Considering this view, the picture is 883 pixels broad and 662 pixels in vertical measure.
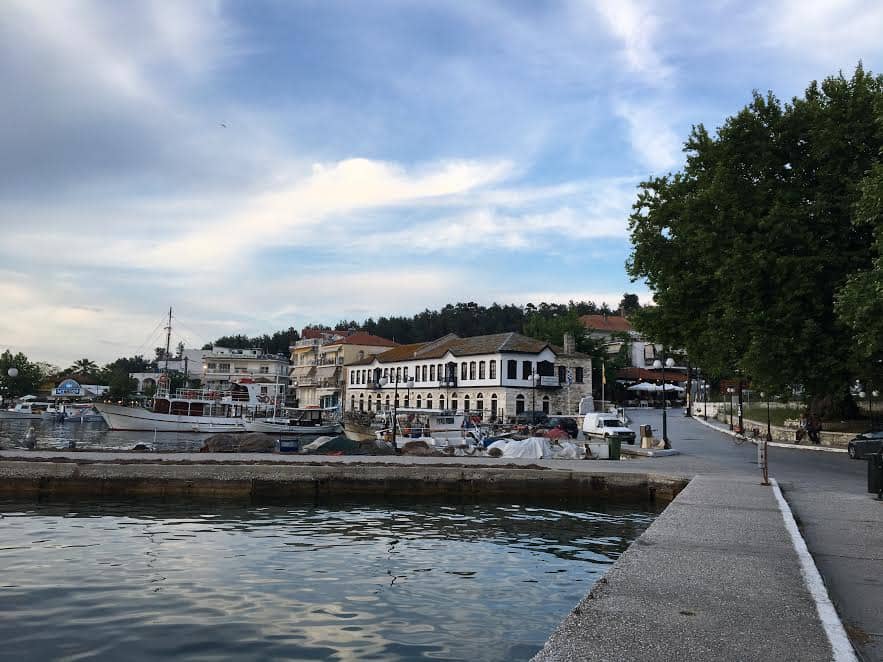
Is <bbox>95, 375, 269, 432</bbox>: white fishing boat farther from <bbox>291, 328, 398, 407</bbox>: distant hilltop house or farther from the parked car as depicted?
<bbox>291, 328, 398, 407</bbox>: distant hilltop house

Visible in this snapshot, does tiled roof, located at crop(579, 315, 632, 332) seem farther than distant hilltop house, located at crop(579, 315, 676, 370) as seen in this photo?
Yes

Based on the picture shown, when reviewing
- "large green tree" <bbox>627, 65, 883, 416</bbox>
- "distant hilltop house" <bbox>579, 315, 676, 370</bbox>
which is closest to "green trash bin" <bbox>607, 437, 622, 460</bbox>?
"large green tree" <bbox>627, 65, 883, 416</bbox>

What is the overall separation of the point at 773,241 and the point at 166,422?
5397 cm

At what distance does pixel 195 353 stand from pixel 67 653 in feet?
561

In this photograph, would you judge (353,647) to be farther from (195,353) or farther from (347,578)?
(195,353)

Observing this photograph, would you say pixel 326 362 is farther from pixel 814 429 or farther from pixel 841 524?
pixel 841 524

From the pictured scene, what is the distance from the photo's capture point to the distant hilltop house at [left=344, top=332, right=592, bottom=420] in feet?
226

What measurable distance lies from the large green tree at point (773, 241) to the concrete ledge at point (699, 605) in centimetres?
1746

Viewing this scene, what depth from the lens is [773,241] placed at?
25.7 meters

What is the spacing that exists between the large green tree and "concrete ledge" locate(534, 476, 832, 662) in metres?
17.5

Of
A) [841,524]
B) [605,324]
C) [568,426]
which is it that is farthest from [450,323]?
[841,524]

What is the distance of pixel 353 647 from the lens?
7.25 m

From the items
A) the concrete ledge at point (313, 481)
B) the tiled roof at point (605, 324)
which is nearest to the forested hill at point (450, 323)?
the tiled roof at point (605, 324)

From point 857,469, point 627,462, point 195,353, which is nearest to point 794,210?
point 857,469
